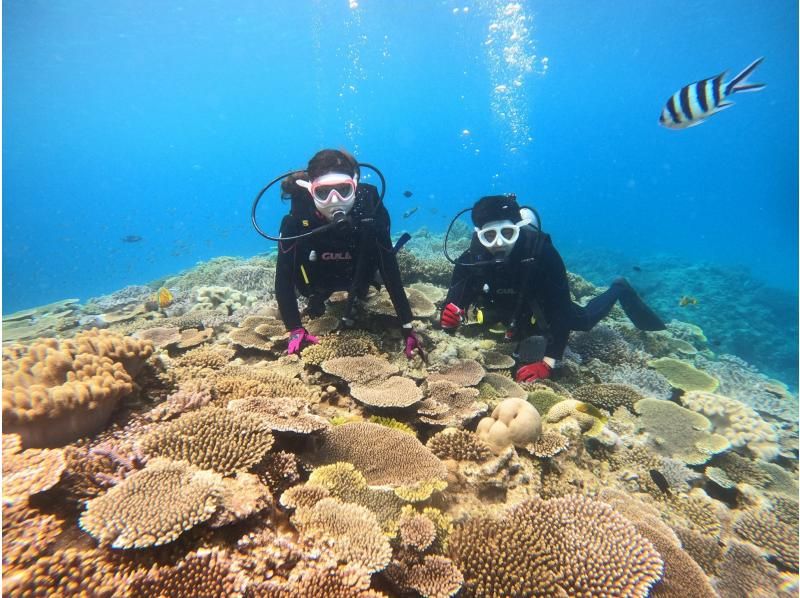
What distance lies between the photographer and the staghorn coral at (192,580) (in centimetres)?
158

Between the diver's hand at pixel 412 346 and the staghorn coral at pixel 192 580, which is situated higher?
the diver's hand at pixel 412 346

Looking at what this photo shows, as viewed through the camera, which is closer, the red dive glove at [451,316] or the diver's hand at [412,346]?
the diver's hand at [412,346]

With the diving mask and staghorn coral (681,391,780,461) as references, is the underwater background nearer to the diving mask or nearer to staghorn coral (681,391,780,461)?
staghorn coral (681,391,780,461)

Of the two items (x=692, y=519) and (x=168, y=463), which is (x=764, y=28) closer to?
(x=692, y=519)

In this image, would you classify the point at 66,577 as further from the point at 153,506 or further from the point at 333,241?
the point at 333,241

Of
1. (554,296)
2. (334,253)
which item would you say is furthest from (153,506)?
(554,296)

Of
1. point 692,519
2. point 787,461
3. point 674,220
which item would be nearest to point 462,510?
point 692,519

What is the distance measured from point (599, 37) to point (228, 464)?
7027cm

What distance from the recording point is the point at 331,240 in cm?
521

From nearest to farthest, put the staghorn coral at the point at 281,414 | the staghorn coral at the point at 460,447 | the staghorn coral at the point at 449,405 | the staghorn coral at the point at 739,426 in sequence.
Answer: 1. the staghorn coral at the point at 281,414
2. the staghorn coral at the point at 460,447
3. the staghorn coral at the point at 449,405
4. the staghorn coral at the point at 739,426

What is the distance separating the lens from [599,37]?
5188 centimetres

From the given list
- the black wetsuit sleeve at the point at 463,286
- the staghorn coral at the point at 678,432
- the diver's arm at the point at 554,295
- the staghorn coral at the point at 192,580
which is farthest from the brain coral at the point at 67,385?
the staghorn coral at the point at 678,432

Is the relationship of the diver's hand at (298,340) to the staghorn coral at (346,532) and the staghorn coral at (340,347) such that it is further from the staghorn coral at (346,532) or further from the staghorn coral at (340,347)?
the staghorn coral at (346,532)

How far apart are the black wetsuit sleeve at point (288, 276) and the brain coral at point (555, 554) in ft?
11.7
